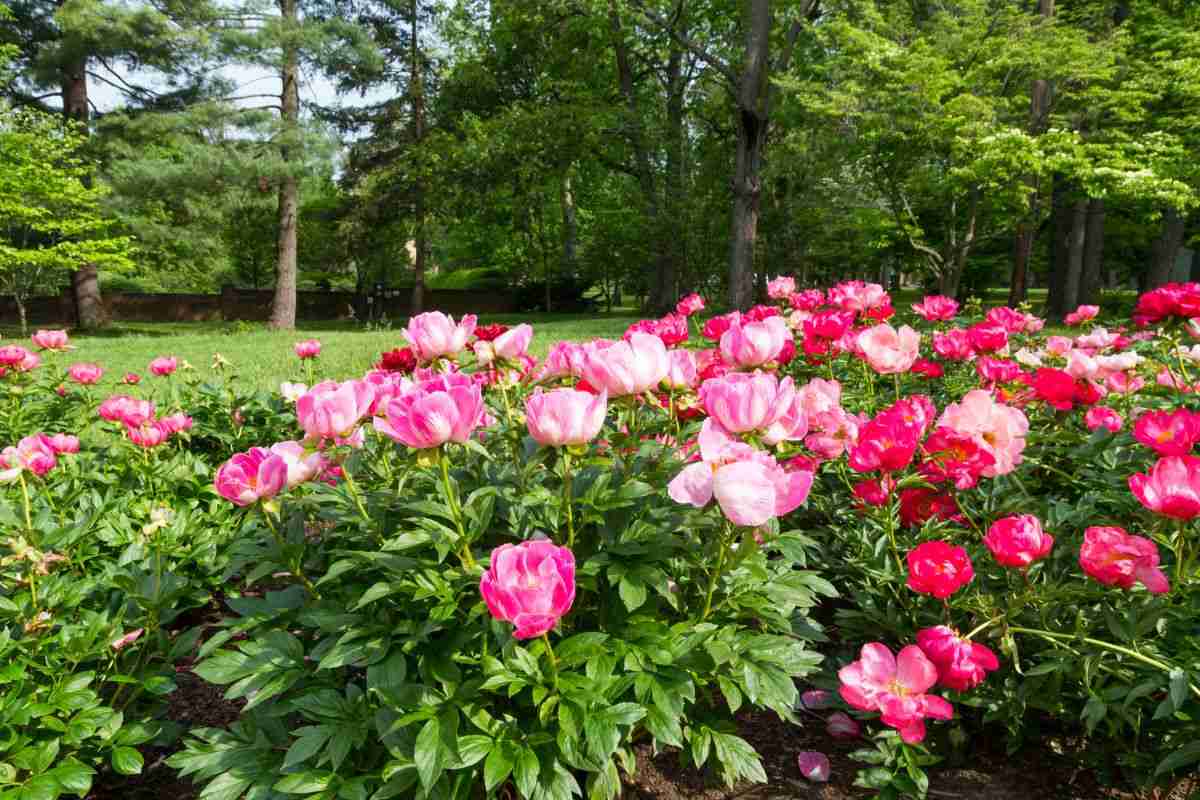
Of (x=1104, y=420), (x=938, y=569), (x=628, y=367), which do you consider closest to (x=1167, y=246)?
(x=1104, y=420)

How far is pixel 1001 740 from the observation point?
1.70m

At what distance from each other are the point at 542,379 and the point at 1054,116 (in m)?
11.3

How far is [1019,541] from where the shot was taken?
1.32 metres

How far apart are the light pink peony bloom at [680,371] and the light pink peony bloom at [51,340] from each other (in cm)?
314

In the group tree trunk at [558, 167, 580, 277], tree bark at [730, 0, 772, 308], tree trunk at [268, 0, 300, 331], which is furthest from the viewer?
tree trunk at [558, 167, 580, 277]

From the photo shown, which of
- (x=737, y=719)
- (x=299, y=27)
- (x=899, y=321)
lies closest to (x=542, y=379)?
(x=737, y=719)

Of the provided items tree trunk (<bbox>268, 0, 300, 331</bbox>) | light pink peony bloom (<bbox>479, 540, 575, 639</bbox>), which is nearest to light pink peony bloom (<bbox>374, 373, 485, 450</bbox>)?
light pink peony bloom (<bbox>479, 540, 575, 639</bbox>)

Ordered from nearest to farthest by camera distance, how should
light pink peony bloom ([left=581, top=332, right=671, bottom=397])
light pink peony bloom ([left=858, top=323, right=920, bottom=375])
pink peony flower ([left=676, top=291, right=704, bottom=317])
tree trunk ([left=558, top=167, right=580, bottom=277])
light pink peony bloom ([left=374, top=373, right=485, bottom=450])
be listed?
1. light pink peony bloom ([left=374, top=373, right=485, bottom=450])
2. light pink peony bloom ([left=581, top=332, right=671, bottom=397])
3. light pink peony bloom ([left=858, top=323, right=920, bottom=375])
4. pink peony flower ([left=676, top=291, right=704, bottom=317])
5. tree trunk ([left=558, top=167, right=580, bottom=277])

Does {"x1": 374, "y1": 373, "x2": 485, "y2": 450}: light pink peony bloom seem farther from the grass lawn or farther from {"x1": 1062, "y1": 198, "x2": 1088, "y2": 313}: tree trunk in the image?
{"x1": 1062, "y1": 198, "x2": 1088, "y2": 313}: tree trunk

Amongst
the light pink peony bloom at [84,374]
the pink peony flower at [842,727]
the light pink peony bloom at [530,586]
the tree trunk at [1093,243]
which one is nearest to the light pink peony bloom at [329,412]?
the light pink peony bloom at [530,586]

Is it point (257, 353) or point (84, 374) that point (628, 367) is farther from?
point (257, 353)

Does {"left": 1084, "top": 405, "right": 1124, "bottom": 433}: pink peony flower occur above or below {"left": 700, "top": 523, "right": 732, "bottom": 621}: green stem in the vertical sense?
above

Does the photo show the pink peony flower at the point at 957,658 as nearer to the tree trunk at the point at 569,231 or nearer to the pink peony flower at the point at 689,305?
the pink peony flower at the point at 689,305

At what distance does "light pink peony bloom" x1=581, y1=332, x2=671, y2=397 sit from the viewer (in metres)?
1.38
